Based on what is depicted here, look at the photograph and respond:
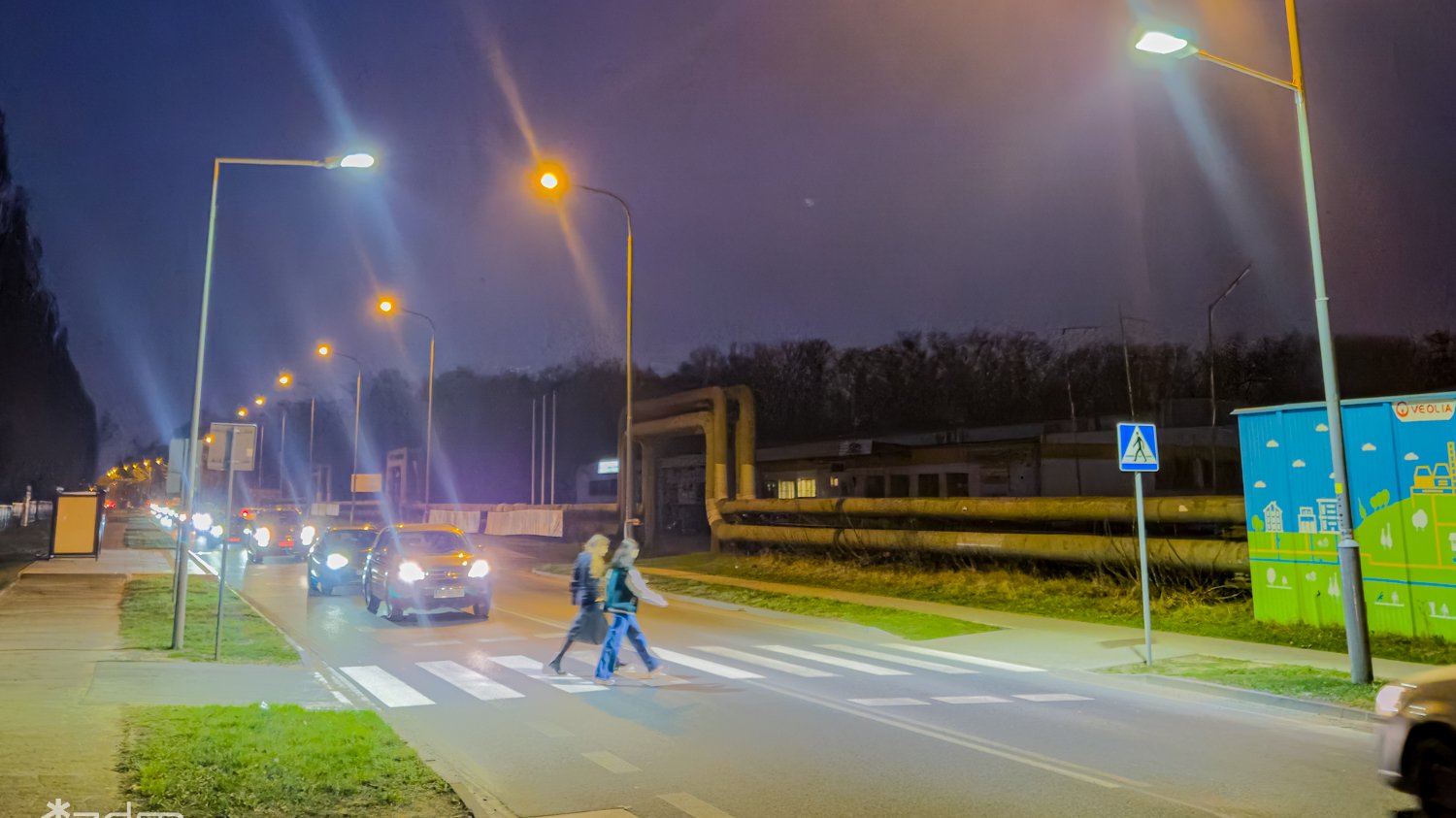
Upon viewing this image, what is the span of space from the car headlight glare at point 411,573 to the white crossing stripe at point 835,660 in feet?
21.2

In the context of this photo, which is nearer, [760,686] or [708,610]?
[760,686]

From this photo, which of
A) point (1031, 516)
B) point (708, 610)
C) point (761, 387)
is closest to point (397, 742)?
point (708, 610)

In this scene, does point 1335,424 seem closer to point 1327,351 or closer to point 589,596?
point 1327,351

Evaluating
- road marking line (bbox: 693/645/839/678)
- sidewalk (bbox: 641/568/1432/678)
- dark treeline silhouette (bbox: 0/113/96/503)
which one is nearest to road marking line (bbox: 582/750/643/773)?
road marking line (bbox: 693/645/839/678)

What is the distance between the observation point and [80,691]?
10.0 metres

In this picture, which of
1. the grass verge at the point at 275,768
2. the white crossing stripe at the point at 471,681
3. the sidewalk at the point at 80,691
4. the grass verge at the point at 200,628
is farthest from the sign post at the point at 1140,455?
the grass verge at the point at 200,628

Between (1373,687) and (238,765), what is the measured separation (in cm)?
1081

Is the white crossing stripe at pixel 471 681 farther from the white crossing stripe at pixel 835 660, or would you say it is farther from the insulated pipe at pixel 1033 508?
the insulated pipe at pixel 1033 508

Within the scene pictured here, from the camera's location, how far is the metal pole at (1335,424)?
1102 centimetres

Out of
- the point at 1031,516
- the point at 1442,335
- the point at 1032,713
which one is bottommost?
the point at 1032,713

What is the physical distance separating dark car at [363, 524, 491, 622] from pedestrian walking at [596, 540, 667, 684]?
721 centimetres

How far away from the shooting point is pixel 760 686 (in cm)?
1152

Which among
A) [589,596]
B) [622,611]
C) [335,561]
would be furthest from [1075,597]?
[335,561]

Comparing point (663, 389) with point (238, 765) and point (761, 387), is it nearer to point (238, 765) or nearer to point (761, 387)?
point (761, 387)
